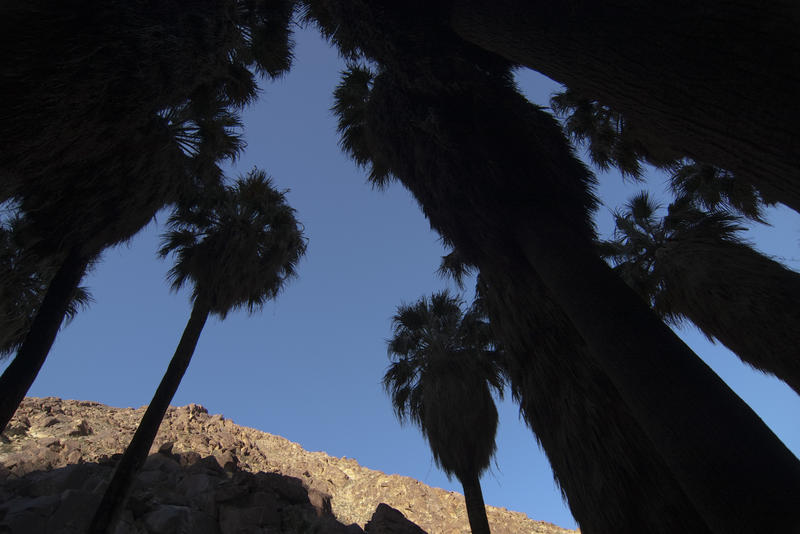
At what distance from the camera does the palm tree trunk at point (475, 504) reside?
27.7 ft

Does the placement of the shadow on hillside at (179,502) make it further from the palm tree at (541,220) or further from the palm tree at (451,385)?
the palm tree at (541,220)

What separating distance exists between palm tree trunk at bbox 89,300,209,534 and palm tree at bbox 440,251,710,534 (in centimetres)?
786

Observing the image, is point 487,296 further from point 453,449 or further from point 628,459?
point 453,449

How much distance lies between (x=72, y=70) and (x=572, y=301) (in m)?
4.70

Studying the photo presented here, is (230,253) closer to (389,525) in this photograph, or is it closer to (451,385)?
(451,385)

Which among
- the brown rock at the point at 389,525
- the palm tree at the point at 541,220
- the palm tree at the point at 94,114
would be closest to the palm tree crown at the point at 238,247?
the palm tree at the point at 94,114

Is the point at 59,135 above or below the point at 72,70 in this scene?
below

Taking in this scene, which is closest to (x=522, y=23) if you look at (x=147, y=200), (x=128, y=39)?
(x=128, y=39)

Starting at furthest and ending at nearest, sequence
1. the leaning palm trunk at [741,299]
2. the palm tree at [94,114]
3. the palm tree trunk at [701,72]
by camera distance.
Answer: the leaning palm trunk at [741,299], the palm tree at [94,114], the palm tree trunk at [701,72]

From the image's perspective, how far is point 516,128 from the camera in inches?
219

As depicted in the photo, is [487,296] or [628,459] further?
[487,296]

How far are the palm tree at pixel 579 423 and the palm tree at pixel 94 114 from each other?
4.26m

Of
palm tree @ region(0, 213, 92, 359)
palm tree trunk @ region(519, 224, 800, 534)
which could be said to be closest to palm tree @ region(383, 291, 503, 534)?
palm tree trunk @ region(519, 224, 800, 534)

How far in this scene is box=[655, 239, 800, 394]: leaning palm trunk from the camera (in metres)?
6.60
